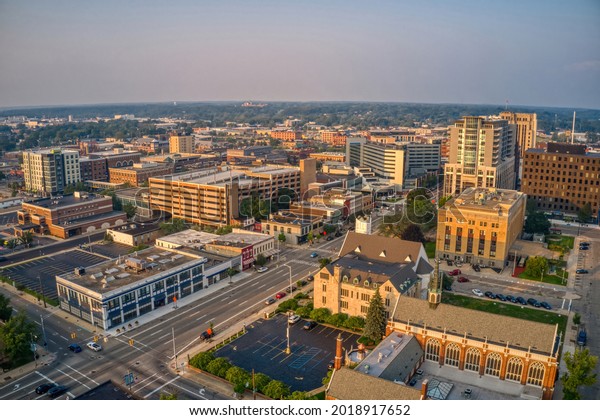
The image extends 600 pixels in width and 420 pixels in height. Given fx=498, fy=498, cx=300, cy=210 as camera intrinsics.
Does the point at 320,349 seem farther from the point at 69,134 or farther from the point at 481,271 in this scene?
the point at 69,134

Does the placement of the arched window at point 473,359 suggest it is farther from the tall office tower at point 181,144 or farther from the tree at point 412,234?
the tall office tower at point 181,144

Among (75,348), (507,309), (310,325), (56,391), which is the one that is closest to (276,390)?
(310,325)

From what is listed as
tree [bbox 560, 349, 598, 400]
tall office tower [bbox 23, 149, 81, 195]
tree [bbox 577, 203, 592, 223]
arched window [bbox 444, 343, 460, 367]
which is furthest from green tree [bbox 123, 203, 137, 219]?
tree [bbox 577, 203, 592, 223]

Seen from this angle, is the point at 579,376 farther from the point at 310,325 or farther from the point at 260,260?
the point at 260,260

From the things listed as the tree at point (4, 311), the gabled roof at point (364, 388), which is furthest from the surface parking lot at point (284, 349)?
the tree at point (4, 311)

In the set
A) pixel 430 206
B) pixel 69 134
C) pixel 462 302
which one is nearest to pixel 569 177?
pixel 430 206

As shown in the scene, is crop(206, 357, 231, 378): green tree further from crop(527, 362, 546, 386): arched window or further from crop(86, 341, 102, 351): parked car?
crop(527, 362, 546, 386): arched window
